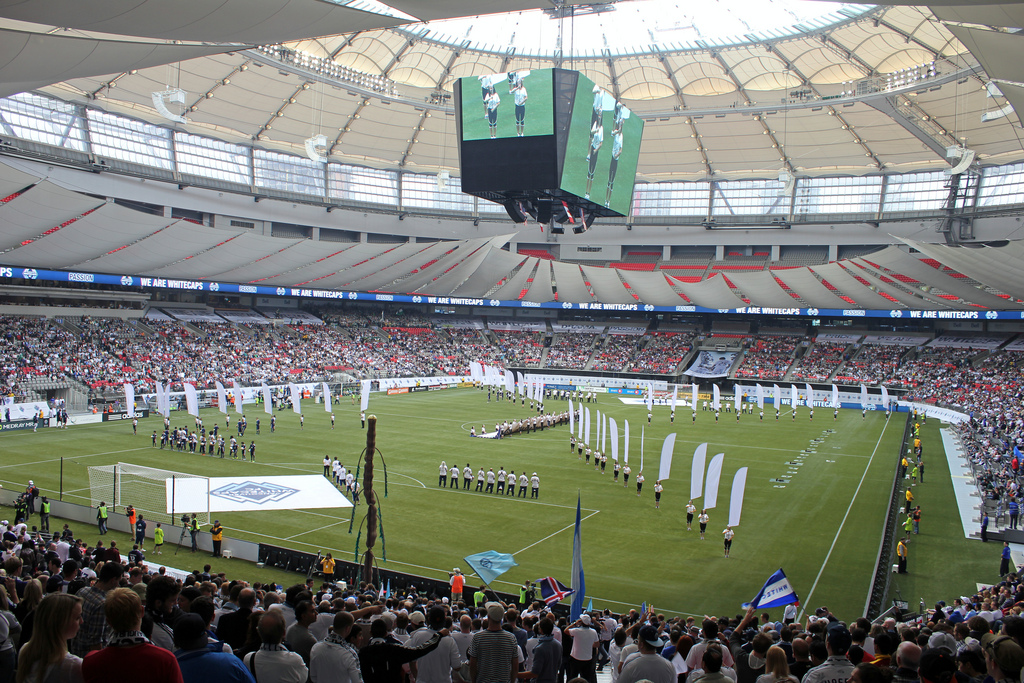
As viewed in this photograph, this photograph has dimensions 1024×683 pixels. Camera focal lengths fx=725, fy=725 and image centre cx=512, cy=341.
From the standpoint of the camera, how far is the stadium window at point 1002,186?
66875 millimetres

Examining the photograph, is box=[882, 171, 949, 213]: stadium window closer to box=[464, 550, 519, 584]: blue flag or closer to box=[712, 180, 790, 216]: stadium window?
box=[712, 180, 790, 216]: stadium window

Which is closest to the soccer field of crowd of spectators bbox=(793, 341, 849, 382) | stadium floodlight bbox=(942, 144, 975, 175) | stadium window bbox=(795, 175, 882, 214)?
crowd of spectators bbox=(793, 341, 849, 382)

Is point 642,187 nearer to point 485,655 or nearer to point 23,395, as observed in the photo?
point 23,395

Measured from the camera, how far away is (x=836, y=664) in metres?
6.07

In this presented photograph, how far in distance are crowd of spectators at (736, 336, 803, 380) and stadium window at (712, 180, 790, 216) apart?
602 inches

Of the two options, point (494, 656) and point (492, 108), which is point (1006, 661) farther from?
point (492, 108)

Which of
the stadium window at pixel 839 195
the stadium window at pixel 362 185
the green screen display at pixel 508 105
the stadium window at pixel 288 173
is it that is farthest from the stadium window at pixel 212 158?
the stadium window at pixel 839 195

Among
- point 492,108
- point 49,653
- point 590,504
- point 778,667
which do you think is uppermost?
point 492,108

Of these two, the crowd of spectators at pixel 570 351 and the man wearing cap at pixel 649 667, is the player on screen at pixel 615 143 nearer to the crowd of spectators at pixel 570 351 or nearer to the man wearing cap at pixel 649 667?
the man wearing cap at pixel 649 667

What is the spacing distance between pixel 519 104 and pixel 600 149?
5.17 metres

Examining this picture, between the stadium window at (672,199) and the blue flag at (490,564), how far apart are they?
7228 centimetres

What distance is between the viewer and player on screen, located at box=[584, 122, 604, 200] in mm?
35344

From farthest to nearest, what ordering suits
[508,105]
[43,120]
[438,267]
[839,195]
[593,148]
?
[839,195] < [438,267] < [43,120] < [593,148] < [508,105]

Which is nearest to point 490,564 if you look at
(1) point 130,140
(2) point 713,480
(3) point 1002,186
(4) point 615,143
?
(2) point 713,480
